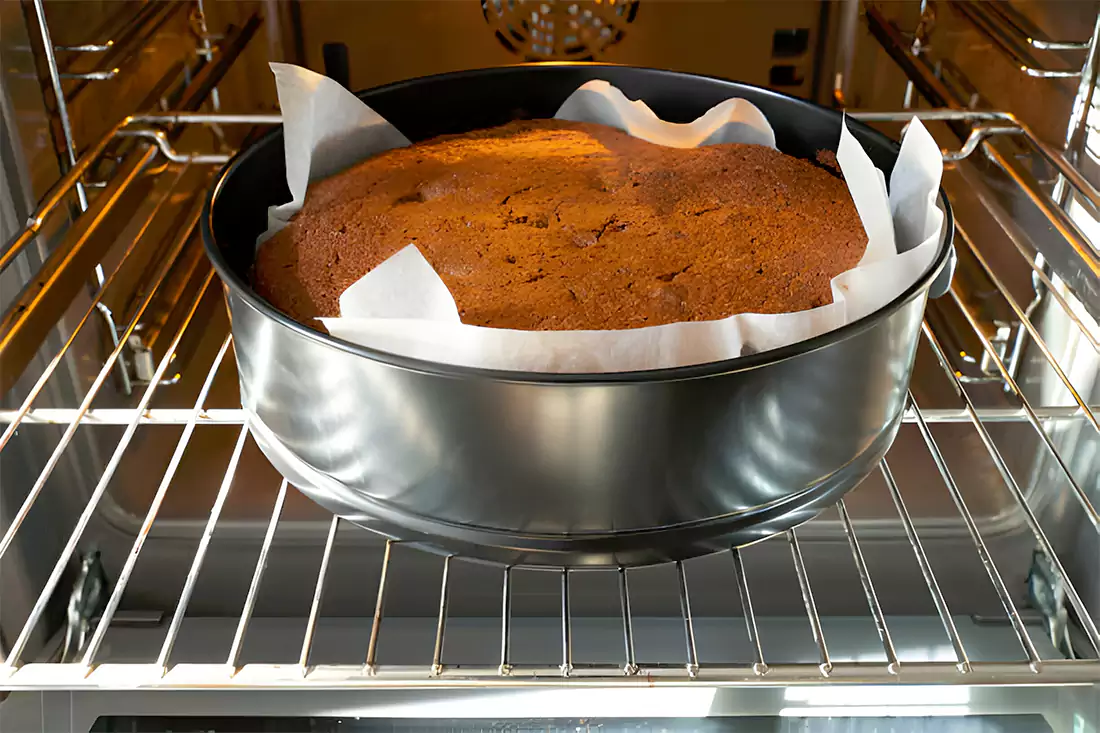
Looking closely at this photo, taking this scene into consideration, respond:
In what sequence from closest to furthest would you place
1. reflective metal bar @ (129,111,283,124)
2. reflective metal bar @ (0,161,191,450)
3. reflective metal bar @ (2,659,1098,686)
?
reflective metal bar @ (2,659,1098,686) → reflective metal bar @ (0,161,191,450) → reflective metal bar @ (129,111,283,124)

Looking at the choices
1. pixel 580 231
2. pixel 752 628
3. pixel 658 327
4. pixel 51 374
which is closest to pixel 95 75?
pixel 51 374

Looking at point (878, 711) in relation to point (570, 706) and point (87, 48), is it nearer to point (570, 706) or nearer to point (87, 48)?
point (570, 706)

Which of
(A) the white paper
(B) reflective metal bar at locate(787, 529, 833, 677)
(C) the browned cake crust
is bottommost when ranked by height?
(B) reflective metal bar at locate(787, 529, 833, 677)

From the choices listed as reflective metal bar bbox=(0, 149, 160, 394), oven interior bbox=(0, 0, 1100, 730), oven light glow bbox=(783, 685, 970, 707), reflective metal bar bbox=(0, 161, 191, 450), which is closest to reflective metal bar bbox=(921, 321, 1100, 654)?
oven interior bbox=(0, 0, 1100, 730)

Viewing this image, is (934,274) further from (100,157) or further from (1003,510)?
(100,157)

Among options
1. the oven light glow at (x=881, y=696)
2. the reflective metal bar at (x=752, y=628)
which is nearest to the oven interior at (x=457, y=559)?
the oven light glow at (x=881, y=696)

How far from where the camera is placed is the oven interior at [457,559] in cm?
90

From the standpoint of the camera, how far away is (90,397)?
79 cm

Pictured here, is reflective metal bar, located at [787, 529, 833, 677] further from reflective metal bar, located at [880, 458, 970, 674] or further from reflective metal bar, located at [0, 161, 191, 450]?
reflective metal bar, located at [0, 161, 191, 450]

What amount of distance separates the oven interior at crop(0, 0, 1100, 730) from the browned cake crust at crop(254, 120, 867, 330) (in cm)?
15

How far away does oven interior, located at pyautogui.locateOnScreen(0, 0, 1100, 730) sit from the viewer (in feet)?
2.96

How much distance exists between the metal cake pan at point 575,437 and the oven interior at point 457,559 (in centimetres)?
10

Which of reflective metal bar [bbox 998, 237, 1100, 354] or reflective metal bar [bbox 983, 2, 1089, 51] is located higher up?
reflective metal bar [bbox 983, 2, 1089, 51]

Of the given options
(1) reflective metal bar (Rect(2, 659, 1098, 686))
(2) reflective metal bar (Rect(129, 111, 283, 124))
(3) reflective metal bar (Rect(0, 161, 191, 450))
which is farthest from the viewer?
(2) reflective metal bar (Rect(129, 111, 283, 124))
